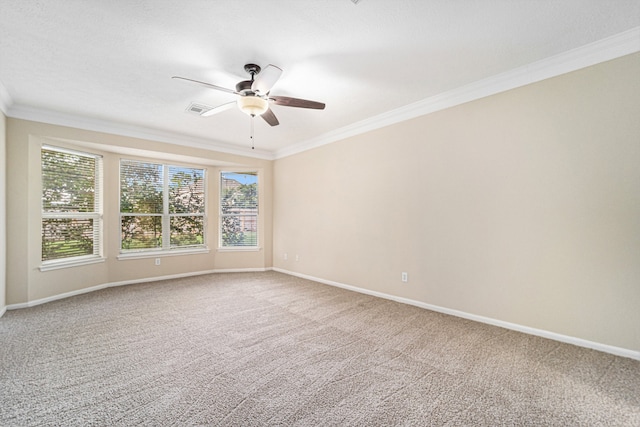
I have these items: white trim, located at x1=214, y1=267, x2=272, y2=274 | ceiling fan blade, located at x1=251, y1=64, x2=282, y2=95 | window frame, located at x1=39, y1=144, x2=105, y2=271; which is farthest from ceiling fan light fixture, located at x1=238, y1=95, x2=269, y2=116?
white trim, located at x1=214, y1=267, x2=272, y2=274

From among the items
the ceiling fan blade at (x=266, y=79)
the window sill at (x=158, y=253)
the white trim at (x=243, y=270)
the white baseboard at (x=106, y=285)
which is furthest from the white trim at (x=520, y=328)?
the window sill at (x=158, y=253)

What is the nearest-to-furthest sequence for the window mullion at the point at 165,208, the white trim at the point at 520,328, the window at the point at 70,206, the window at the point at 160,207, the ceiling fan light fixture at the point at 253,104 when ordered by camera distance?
the white trim at the point at 520,328 < the ceiling fan light fixture at the point at 253,104 < the window at the point at 70,206 < the window at the point at 160,207 < the window mullion at the point at 165,208

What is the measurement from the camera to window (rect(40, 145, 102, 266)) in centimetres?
404

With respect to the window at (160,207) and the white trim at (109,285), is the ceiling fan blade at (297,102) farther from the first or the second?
the white trim at (109,285)

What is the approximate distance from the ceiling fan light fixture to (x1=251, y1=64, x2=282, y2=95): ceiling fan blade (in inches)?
3.4

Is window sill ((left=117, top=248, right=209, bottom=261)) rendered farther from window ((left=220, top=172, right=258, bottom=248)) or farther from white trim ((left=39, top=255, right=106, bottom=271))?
window ((left=220, top=172, right=258, bottom=248))

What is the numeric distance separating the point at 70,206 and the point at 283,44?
4.30 meters

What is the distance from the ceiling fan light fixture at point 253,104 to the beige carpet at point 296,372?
231 centimetres

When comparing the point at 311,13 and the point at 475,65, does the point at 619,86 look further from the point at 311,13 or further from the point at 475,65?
the point at 311,13

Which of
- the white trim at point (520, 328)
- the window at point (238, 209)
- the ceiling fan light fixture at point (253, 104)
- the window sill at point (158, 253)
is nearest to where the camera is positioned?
the white trim at point (520, 328)

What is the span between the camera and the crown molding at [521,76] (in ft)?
7.64

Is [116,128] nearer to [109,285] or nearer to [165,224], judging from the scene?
[165,224]

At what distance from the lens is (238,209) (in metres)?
6.08

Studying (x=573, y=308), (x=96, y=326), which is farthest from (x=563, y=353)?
(x=96, y=326)
